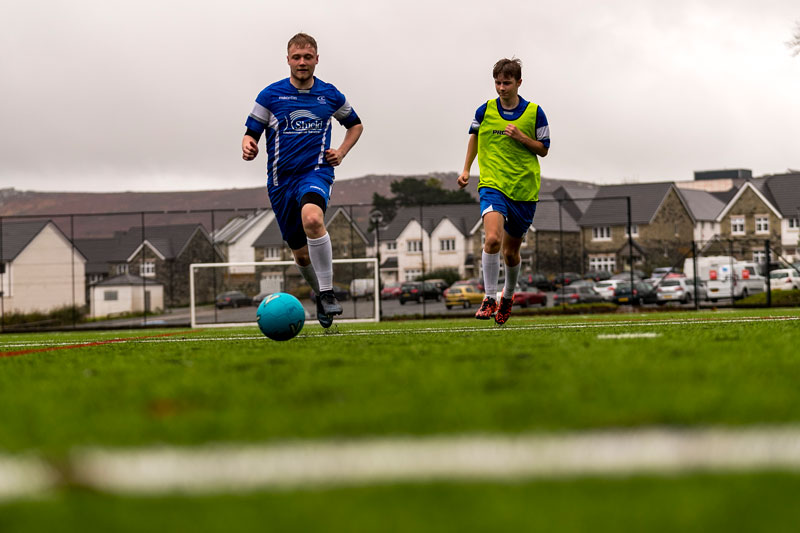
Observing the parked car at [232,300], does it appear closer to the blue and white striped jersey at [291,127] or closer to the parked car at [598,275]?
the parked car at [598,275]

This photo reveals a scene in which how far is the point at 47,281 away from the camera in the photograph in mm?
35031

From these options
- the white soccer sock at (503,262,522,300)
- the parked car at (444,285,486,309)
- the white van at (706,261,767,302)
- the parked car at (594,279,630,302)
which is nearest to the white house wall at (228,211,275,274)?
the parked car at (444,285,486,309)

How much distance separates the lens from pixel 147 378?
3.69 m

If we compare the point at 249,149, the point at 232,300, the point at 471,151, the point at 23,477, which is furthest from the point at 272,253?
the point at 23,477

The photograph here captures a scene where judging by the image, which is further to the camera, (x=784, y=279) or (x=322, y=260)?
(x=784, y=279)

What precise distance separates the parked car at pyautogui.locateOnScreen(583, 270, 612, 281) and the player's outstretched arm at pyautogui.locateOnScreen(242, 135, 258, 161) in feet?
82.6

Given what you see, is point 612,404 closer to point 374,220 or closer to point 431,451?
point 431,451

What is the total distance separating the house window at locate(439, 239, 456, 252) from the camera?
3259cm

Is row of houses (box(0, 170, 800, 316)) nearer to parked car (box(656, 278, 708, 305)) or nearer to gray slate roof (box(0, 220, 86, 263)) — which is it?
gray slate roof (box(0, 220, 86, 263))

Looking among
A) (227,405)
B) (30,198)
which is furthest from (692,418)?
(30,198)

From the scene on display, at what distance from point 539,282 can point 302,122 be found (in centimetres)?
2596

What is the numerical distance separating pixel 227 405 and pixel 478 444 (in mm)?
993

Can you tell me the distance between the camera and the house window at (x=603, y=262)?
3218 centimetres

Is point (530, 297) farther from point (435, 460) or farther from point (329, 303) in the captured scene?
point (435, 460)
